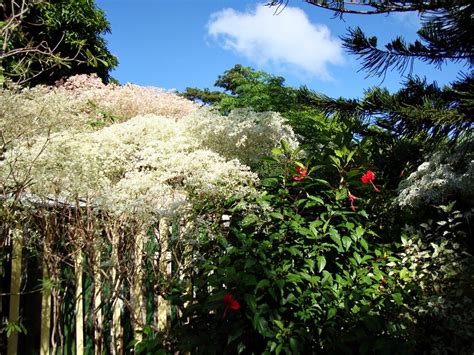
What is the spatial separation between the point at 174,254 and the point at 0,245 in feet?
4.06

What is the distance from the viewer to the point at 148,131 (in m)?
4.67

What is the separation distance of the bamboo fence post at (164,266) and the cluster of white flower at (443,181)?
171 centimetres

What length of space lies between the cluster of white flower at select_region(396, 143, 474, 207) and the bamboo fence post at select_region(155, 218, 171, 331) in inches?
67.2

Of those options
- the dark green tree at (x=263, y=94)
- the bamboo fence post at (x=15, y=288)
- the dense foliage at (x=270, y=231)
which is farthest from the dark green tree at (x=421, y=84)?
the dark green tree at (x=263, y=94)

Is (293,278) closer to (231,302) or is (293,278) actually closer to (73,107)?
(231,302)

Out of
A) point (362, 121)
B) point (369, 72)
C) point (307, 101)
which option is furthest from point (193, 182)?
point (369, 72)

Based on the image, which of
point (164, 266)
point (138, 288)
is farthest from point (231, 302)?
point (138, 288)

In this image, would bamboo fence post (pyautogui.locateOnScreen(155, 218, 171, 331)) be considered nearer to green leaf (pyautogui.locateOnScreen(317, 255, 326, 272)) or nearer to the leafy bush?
the leafy bush

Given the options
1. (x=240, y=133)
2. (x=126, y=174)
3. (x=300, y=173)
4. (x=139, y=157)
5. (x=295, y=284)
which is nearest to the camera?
(x=295, y=284)

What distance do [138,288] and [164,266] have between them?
27 centimetres

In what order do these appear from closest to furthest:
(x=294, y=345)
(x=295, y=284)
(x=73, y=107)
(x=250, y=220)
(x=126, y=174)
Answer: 1. (x=294, y=345)
2. (x=295, y=284)
3. (x=250, y=220)
4. (x=126, y=174)
5. (x=73, y=107)

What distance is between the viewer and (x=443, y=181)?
355 centimetres

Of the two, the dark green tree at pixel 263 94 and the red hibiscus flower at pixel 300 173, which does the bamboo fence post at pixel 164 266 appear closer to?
the red hibiscus flower at pixel 300 173

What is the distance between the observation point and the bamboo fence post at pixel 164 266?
12.2 feet
